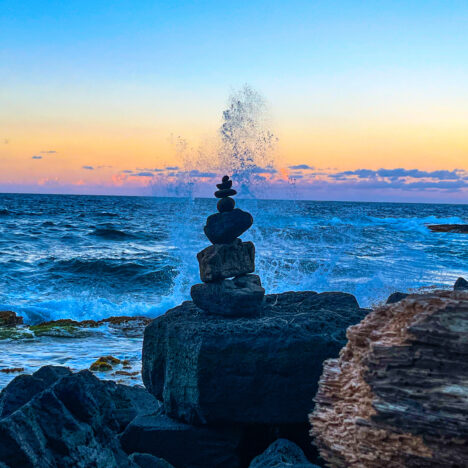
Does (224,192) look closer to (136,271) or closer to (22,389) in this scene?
(22,389)

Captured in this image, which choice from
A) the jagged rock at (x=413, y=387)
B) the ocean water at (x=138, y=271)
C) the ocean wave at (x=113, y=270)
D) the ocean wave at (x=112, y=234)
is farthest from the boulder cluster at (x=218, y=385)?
the ocean wave at (x=112, y=234)

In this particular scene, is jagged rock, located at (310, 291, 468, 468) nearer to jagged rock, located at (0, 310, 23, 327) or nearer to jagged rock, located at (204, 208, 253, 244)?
jagged rock, located at (204, 208, 253, 244)

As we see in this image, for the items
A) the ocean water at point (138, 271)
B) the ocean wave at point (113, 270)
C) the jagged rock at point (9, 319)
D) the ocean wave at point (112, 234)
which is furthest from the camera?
the ocean wave at point (112, 234)

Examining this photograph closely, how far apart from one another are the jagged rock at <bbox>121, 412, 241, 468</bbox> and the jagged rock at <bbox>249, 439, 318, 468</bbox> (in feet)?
2.52

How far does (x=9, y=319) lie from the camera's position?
47.3ft

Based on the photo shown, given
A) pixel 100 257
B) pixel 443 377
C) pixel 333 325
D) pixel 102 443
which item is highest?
pixel 443 377

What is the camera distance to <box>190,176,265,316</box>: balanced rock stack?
270 inches

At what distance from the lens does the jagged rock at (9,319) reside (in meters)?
14.1

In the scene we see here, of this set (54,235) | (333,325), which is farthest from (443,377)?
(54,235)

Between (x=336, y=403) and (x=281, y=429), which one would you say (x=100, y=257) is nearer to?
(x=281, y=429)

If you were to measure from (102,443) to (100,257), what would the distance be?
25.0 metres

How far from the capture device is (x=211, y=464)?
224 inches

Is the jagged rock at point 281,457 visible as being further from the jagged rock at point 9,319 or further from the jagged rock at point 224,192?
the jagged rock at point 9,319

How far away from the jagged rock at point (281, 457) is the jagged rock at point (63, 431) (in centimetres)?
130
